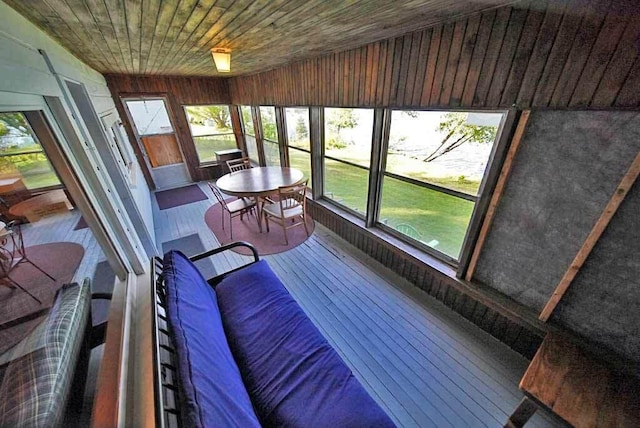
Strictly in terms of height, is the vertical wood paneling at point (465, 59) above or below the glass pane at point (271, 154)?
above

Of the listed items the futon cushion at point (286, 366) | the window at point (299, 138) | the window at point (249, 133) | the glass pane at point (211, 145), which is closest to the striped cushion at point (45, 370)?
the futon cushion at point (286, 366)

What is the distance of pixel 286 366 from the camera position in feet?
4.13

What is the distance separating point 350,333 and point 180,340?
57.1 inches

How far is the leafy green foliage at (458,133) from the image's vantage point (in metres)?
1.63

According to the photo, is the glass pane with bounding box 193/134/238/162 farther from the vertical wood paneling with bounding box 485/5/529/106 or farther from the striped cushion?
the vertical wood paneling with bounding box 485/5/529/106

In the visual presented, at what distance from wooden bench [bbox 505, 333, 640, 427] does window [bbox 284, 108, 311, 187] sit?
3269 millimetres

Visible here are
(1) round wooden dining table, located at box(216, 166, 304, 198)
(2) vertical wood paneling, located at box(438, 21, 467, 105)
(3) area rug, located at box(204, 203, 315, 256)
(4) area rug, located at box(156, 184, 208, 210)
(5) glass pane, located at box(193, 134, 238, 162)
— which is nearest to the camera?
(2) vertical wood paneling, located at box(438, 21, 467, 105)

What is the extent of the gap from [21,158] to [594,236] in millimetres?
3326

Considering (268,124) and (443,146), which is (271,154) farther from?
(443,146)

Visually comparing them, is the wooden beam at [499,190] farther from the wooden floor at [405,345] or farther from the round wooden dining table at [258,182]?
the round wooden dining table at [258,182]

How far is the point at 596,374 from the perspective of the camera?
1261mm

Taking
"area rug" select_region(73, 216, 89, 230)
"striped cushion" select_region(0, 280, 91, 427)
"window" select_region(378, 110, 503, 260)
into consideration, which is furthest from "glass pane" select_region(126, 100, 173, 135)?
"window" select_region(378, 110, 503, 260)

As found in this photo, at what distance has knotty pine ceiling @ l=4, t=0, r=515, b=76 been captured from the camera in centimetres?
122

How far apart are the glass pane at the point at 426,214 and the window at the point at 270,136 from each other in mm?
2799
